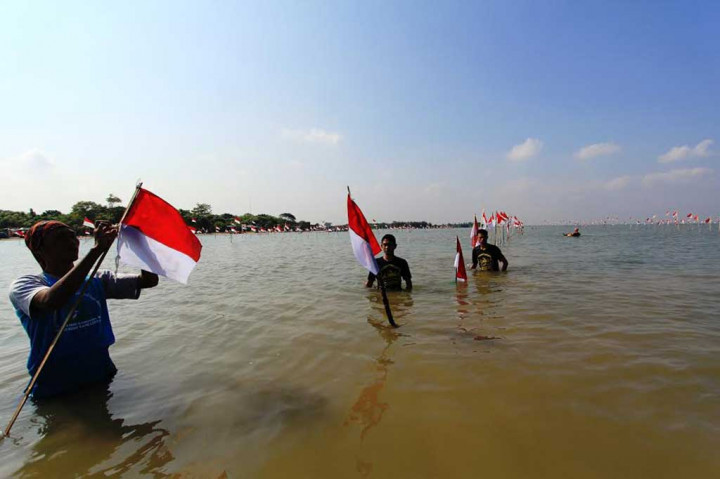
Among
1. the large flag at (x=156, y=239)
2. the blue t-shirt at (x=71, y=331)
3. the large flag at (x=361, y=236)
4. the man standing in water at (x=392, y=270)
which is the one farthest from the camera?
the man standing in water at (x=392, y=270)

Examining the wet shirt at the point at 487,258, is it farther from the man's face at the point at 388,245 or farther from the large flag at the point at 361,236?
the large flag at the point at 361,236

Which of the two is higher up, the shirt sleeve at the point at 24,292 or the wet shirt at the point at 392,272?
the shirt sleeve at the point at 24,292

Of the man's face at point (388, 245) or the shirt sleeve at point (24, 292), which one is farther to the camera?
the man's face at point (388, 245)

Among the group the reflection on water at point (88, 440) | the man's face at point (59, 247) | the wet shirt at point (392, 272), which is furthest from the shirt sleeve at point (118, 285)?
the wet shirt at point (392, 272)

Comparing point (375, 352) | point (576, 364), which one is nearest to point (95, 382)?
point (375, 352)

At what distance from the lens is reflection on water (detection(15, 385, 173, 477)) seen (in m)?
2.76

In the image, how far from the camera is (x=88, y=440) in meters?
3.10

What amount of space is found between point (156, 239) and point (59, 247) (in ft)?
2.74

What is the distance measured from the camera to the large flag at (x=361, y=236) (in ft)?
20.0

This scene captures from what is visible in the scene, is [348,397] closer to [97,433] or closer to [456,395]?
[456,395]

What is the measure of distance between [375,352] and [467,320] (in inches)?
101

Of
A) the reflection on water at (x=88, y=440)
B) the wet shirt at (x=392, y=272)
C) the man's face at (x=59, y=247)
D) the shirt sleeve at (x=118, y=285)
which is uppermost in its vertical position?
the man's face at (x=59, y=247)

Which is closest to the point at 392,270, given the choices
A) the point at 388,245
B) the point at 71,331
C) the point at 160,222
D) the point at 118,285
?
the point at 388,245

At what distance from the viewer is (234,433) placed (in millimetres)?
3197
